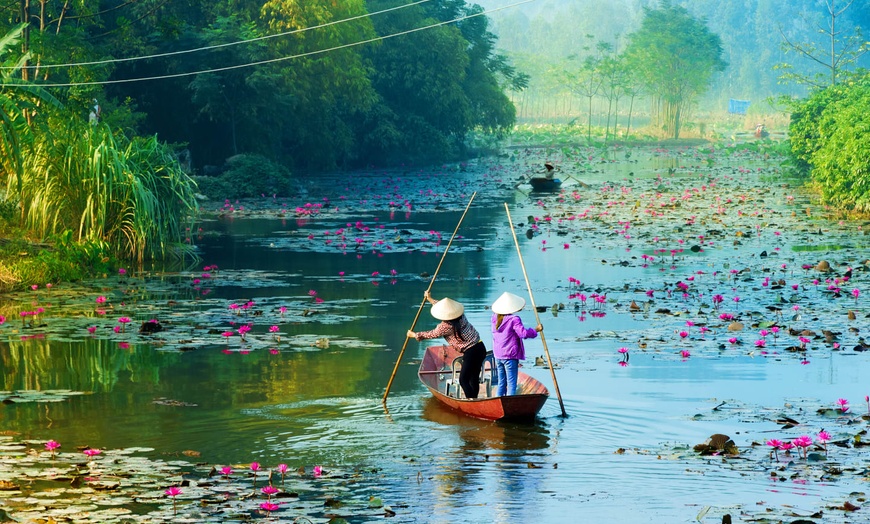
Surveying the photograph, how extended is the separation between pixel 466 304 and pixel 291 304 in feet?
8.96

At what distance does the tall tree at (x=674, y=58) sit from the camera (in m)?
103

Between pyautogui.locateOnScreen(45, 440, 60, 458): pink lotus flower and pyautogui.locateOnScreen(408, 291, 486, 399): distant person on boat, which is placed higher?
pyautogui.locateOnScreen(408, 291, 486, 399): distant person on boat

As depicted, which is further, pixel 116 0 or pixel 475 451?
pixel 116 0

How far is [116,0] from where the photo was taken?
42469mm

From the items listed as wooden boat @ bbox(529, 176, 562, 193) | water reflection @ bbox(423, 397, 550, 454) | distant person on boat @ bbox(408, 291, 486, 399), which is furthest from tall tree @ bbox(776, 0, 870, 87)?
water reflection @ bbox(423, 397, 550, 454)

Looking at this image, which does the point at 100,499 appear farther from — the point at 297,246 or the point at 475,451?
the point at 297,246

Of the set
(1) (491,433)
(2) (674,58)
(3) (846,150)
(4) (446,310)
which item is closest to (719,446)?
(1) (491,433)

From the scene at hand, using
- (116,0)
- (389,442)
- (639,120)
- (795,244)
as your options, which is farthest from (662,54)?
(389,442)

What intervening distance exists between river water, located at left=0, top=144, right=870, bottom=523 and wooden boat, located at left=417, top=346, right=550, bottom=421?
0.18 m

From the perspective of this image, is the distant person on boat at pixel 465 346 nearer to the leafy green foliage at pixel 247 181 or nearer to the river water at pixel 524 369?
the river water at pixel 524 369

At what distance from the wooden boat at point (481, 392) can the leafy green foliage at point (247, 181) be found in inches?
1089

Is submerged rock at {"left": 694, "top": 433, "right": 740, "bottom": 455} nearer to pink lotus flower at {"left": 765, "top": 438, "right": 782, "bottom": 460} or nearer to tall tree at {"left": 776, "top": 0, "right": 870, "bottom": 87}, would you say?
pink lotus flower at {"left": 765, "top": 438, "right": 782, "bottom": 460}

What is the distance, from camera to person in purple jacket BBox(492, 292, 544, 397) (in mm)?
11852

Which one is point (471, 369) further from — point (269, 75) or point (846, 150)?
point (269, 75)
